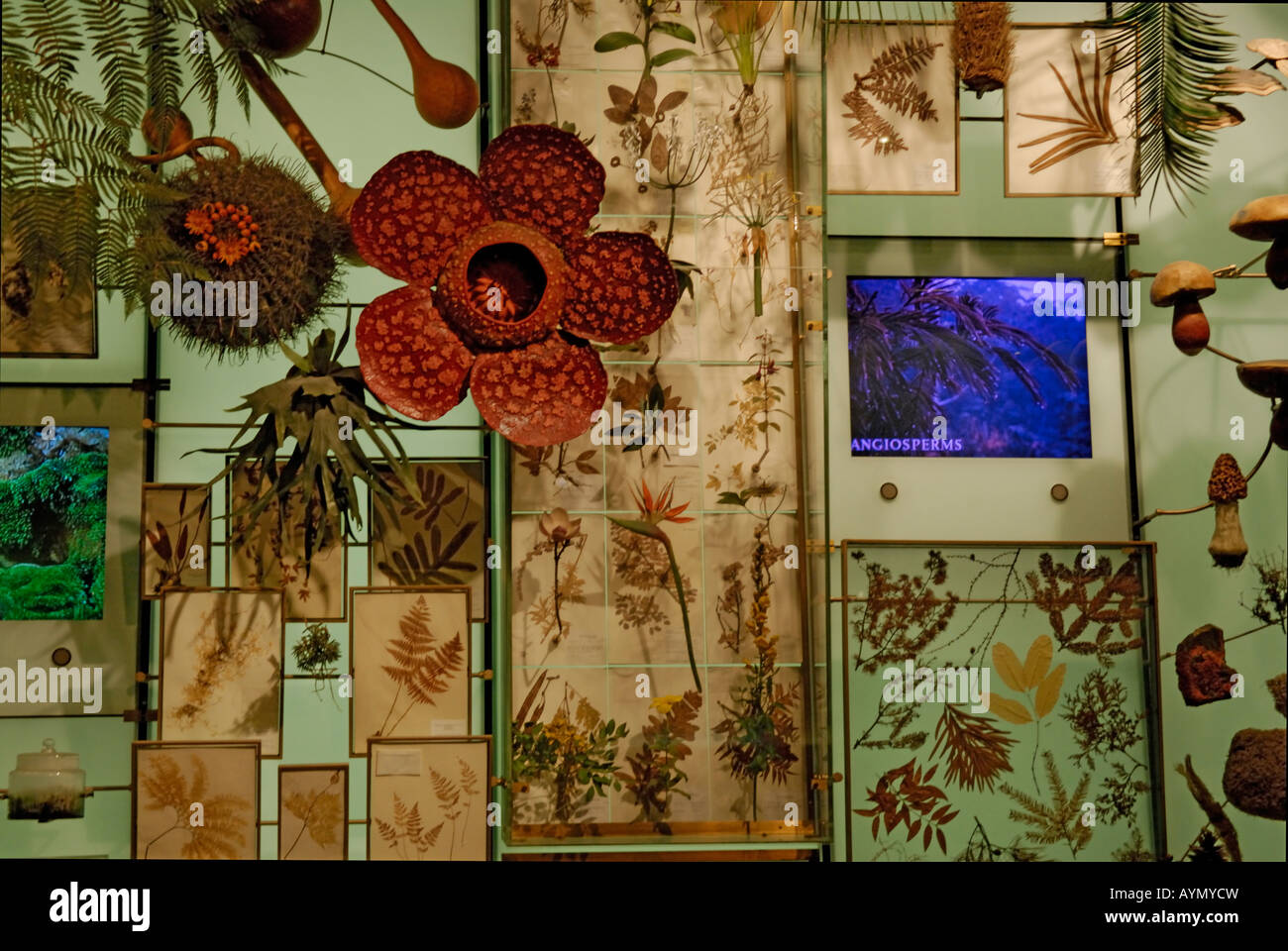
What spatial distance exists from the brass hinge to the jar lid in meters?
2.66

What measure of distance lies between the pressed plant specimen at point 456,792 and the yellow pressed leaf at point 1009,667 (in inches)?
48.5

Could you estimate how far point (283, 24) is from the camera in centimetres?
272

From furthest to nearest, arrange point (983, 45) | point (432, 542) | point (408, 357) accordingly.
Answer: point (983, 45) → point (432, 542) → point (408, 357)

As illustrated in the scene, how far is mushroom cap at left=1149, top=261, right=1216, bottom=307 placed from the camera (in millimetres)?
2799

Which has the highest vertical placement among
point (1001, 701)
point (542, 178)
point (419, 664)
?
point (542, 178)

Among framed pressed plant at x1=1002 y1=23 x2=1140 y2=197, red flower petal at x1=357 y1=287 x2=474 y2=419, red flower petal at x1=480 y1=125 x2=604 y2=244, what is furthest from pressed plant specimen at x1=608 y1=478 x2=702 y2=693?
framed pressed plant at x1=1002 y1=23 x2=1140 y2=197

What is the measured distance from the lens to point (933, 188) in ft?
9.43

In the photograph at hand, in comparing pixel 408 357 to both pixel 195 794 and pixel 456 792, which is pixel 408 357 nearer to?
pixel 456 792

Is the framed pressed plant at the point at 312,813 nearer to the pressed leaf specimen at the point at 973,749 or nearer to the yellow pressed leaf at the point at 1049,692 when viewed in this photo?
the pressed leaf specimen at the point at 973,749

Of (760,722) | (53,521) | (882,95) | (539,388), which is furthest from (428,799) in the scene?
(882,95)

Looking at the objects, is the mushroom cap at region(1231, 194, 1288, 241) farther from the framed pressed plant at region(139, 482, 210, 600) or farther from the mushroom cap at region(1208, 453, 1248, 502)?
the framed pressed plant at region(139, 482, 210, 600)

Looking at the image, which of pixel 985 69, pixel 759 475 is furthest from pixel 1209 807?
pixel 985 69

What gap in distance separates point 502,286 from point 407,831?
118 centimetres

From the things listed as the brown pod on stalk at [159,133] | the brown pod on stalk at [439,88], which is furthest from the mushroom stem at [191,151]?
the brown pod on stalk at [439,88]
